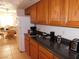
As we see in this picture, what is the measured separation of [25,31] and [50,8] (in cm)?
280

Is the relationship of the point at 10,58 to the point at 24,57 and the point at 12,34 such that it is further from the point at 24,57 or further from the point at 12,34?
the point at 12,34

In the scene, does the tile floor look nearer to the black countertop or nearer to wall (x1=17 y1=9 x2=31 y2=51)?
wall (x1=17 y1=9 x2=31 y2=51)

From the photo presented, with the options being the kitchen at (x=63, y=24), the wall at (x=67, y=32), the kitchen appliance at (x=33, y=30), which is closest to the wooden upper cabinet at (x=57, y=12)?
the kitchen at (x=63, y=24)

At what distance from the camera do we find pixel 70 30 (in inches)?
110

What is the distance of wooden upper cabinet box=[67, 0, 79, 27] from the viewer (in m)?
1.79

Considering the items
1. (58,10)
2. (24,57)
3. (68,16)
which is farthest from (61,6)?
(24,57)

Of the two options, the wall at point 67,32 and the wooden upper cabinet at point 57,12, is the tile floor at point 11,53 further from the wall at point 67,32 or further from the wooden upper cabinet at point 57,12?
the wooden upper cabinet at point 57,12

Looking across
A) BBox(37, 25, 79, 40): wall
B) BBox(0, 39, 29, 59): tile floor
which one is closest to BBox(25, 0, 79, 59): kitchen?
BBox(37, 25, 79, 40): wall

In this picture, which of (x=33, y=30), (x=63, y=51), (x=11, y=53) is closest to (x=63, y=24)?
(x=63, y=51)

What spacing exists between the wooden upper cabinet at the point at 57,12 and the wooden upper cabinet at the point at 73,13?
0.22 meters

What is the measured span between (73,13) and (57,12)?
1.98 feet

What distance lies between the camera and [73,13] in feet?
6.15

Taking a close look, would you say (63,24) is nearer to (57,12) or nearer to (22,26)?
(57,12)

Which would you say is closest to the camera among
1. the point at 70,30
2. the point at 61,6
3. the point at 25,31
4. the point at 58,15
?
the point at 61,6
